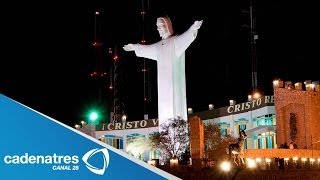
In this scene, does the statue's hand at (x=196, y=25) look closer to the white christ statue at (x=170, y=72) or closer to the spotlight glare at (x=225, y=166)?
the white christ statue at (x=170, y=72)

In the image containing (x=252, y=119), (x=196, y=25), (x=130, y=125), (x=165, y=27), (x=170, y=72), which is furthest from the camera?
(x=130, y=125)

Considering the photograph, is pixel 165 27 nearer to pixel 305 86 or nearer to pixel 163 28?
pixel 163 28

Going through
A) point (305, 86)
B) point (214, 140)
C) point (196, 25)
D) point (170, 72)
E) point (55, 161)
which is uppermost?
point (196, 25)

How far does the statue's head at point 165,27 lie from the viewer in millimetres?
32312

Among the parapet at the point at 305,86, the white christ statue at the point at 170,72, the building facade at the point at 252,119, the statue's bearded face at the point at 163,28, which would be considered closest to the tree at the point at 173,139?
the white christ statue at the point at 170,72

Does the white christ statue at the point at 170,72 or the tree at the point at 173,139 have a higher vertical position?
the white christ statue at the point at 170,72

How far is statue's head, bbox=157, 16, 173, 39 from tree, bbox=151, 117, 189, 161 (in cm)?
566

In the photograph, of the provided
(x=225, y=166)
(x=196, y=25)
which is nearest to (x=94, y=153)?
(x=225, y=166)

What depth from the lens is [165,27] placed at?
32.4 m

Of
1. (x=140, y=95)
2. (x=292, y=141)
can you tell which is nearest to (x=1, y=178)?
(x=292, y=141)

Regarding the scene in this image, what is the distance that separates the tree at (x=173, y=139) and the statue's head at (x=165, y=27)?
18.6 feet

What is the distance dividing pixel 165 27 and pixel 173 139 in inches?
298

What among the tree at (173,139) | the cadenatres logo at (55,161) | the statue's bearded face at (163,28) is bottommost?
the cadenatres logo at (55,161)

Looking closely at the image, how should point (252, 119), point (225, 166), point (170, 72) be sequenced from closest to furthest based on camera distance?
1. point (225, 166)
2. point (170, 72)
3. point (252, 119)
